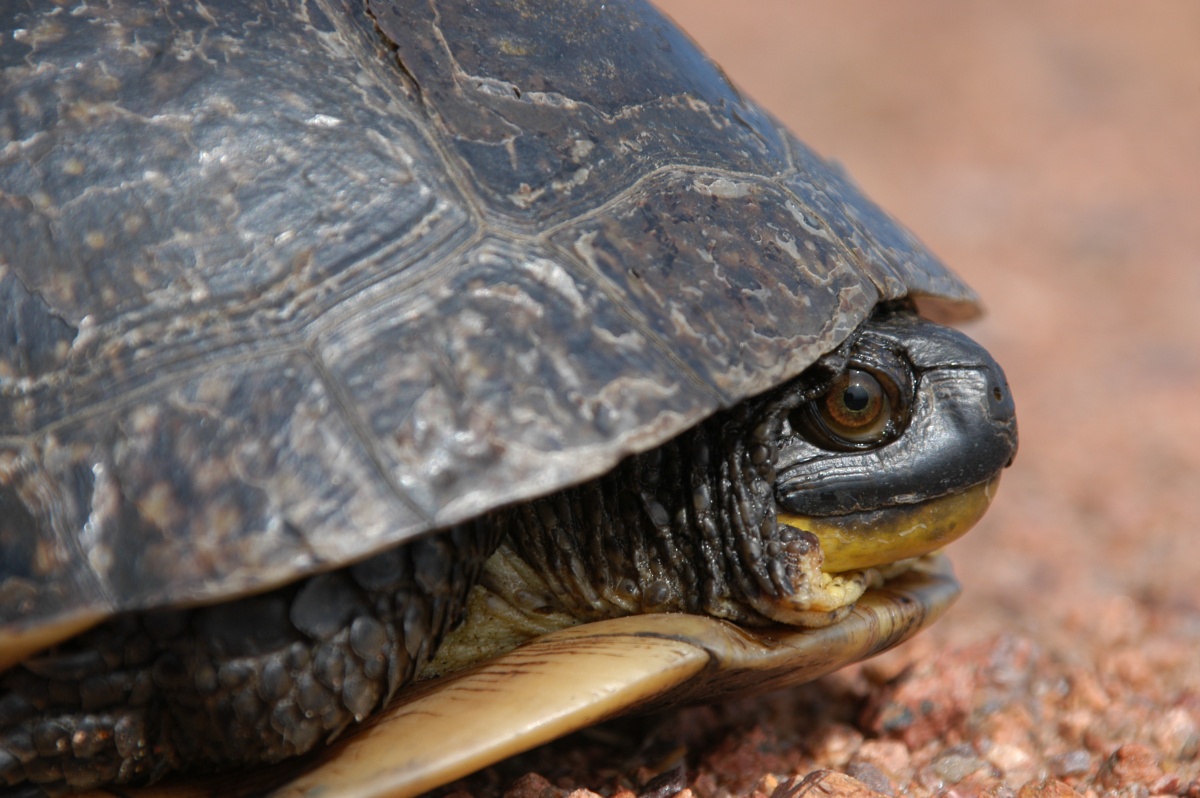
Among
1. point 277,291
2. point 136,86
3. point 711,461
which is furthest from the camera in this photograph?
point 711,461

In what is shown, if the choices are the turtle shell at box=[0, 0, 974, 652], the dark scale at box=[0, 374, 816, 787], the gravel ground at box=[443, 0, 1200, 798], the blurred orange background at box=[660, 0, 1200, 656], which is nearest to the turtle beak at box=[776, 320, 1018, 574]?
the turtle shell at box=[0, 0, 974, 652]

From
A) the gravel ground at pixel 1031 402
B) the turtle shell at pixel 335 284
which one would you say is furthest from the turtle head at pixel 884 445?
the gravel ground at pixel 1031 402

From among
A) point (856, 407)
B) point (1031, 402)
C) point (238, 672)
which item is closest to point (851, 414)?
point (856, 407)

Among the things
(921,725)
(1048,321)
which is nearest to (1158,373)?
(1048,321)

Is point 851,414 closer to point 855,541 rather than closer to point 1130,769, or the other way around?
point 855,541

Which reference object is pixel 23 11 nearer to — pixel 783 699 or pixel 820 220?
pixel 820 220

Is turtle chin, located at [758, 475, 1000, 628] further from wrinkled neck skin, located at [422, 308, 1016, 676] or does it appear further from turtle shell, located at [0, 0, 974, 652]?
turtle shell, located at [0, 0, 974, 652]
